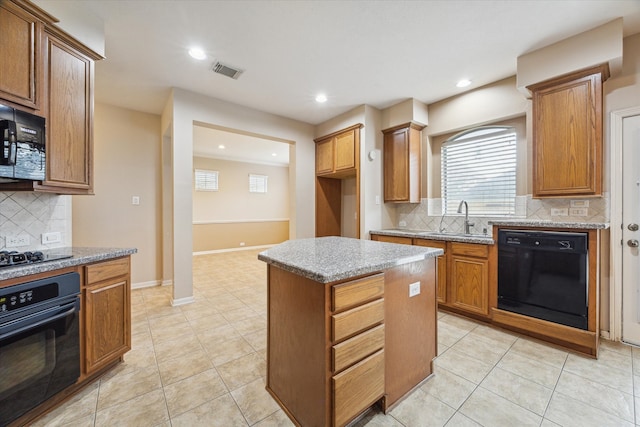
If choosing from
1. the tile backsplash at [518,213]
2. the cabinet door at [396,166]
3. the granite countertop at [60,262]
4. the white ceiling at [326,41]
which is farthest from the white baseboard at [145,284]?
the tile backsplash at [518,213]

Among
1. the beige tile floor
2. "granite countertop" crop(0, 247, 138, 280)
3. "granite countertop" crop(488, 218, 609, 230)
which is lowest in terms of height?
the beige tile floor

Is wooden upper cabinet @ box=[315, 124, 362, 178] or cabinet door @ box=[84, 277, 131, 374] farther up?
wooden upper cabinet @ box=[315, 124, 362, 178]

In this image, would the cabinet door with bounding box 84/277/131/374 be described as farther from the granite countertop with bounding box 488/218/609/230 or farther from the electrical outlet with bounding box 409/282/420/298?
the granite countertop with bounding box 488/218/609/230

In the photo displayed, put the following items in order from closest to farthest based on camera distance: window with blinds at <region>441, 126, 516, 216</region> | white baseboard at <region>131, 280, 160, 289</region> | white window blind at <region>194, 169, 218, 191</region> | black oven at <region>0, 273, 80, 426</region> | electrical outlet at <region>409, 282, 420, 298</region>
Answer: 1. black oven at <region>0, 273, 80, 426</region>
2. electrical outlet at <region>409, 282, 420, 298</region>
3. window with blinds at <region>441, 126, 516, 216</region>
4. white baseboard at <region>131, 280, 160, 289</region>
5. white window blind at <region>194, 169, 218, 191</region>

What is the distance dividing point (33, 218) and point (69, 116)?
877 millimetres

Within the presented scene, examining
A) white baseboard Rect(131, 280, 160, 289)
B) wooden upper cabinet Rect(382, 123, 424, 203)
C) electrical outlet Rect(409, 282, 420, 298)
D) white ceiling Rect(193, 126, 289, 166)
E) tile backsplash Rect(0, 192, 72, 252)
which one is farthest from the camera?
white ceiling Rect(193, 126, 289, 166)

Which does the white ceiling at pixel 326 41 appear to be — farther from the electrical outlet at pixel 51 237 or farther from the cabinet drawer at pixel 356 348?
the cabinet drawer at pixel 356 348

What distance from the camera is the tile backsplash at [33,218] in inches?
75.1

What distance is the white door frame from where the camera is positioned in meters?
2.31

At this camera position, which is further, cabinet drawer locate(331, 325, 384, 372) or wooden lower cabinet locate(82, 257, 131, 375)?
wooden lower cabinet locate(82, 257, 131, 375)

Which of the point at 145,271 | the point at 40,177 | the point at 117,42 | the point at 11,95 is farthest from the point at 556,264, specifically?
the point at 145,271

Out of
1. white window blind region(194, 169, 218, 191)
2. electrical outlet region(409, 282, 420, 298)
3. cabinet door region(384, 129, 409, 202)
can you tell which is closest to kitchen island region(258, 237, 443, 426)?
electrical outlet region(409, 282, 420, 298)

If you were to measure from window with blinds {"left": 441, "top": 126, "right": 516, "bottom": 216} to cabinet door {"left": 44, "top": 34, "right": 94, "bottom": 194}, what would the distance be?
406 cm

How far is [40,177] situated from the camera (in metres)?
1.71
